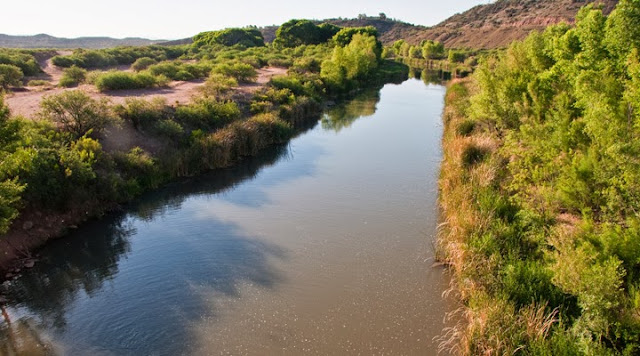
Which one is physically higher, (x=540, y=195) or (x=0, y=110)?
(x=0, y=110)

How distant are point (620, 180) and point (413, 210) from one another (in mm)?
8439

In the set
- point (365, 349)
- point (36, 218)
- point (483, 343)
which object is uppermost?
point (36, 218)

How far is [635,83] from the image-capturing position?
10.6m

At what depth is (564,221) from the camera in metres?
13.1

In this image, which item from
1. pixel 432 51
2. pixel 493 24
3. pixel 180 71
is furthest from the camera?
pixel 493 24

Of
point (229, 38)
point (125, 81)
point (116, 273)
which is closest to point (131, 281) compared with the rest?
point (116, 273)

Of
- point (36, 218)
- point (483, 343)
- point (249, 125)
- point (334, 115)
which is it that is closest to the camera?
point (483, 343)

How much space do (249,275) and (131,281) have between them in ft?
12.7

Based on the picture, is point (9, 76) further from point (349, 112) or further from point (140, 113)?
point (349, 112)

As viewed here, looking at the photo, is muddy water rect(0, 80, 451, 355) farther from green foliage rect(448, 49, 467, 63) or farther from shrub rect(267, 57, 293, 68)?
green foliage rect(448, 49, 467, 63)

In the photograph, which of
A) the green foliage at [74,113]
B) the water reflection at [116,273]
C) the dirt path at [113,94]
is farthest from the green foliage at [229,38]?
the water reflection at [116,273]

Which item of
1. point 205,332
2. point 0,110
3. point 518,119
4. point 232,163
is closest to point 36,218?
point 0,110

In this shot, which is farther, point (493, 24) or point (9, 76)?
point (493, 24)

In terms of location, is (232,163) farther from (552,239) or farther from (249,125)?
(552,239)
